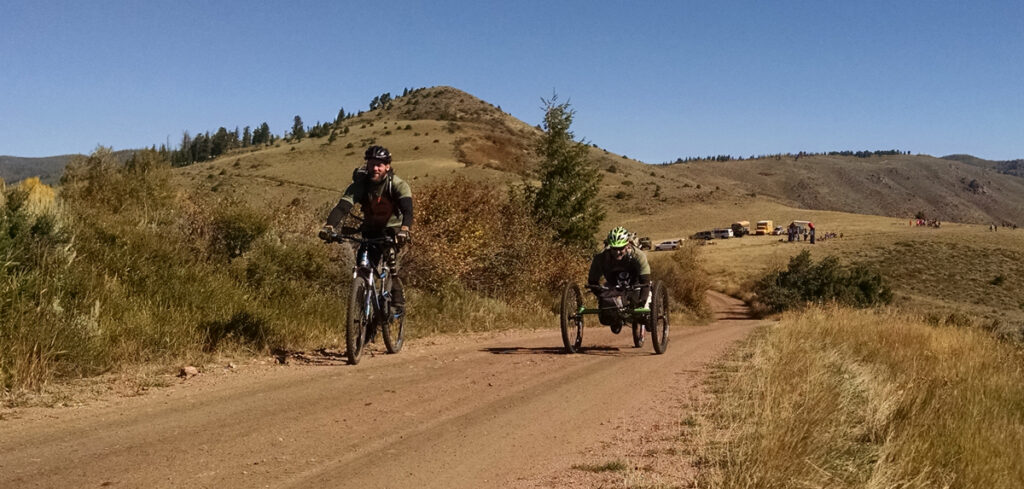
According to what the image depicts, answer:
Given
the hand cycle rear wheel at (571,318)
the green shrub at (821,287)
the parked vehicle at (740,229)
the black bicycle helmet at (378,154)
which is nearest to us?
the black bicycle helmet at (378,154)

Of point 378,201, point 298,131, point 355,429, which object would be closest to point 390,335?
point 378,201

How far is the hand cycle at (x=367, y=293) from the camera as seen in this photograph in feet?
28.3

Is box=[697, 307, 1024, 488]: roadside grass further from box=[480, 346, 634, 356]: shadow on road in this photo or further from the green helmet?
the green helmet

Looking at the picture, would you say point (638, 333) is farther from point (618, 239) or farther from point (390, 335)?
point (390, 335)

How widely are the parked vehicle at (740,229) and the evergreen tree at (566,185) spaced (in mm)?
69146

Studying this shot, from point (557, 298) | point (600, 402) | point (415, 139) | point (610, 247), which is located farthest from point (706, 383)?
point (415, 139)

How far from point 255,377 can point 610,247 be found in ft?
19.5

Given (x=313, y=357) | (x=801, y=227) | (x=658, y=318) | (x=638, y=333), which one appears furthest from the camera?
(x=801, y=227)

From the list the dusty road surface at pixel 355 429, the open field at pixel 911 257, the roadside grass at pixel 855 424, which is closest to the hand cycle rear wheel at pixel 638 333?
the roadside grass at pixel 855 424

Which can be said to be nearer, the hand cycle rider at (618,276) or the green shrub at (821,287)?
the hand cycle rider at (618,276)

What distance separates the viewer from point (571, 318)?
1155 centimetres

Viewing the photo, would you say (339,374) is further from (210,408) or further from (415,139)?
(415,139)

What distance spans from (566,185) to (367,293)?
1043 inches

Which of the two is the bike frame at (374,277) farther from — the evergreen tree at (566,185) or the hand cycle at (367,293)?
the evergreen tree at (566,185)
